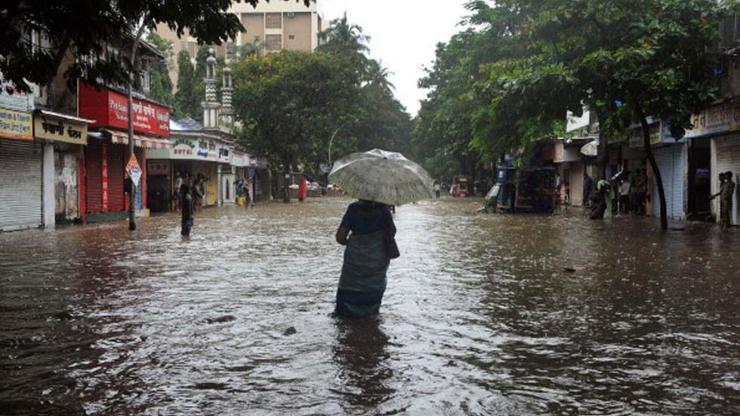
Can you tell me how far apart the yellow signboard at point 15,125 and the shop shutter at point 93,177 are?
6.60 m

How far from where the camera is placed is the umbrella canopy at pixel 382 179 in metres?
7.54

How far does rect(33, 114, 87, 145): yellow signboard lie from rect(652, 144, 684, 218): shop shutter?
71.3ft

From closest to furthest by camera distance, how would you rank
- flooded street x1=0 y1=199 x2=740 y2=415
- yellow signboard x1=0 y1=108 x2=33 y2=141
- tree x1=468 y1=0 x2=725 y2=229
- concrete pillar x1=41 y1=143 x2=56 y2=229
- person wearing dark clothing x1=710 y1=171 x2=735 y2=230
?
flooded street x1=0 y1=199 x2=740 y2=415, tree x1=468 y1=0 x2=725 y2=229, yellow signboard x1=0 y1=108 x2=33 y2=141, person wearing dark clothing x1=710 y1=171 x2=735 y2=230, concrete pillar x1=41 y1=143 x2=56 y2=229

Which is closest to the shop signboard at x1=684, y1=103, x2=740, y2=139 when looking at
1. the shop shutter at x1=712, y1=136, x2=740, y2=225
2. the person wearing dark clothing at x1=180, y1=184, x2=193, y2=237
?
the shop shutter at x1=712, y1=136, x2=740, y2=225

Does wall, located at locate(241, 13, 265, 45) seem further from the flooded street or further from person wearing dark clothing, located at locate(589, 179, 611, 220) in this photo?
the flooded street

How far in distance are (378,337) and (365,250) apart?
102 centimetres

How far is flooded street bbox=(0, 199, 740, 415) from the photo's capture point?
16.7 feet

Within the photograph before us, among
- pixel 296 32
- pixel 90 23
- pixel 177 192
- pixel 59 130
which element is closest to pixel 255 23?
pixel 296 32

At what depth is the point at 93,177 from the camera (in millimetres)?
29016

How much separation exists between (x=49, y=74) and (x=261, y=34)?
9187cm

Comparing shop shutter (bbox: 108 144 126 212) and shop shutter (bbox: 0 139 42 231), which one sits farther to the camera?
shop shutter (bbox: 108 144 126 212)

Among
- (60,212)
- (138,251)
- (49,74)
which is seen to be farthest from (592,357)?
(60,212)

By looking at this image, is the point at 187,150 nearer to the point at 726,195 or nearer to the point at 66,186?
the point at 66,186

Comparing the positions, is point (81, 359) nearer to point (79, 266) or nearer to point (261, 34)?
point (79, 266)
